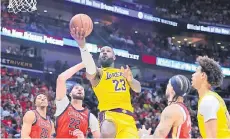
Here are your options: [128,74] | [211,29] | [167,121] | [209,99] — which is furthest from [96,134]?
[211,29]

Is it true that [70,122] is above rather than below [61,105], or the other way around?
below

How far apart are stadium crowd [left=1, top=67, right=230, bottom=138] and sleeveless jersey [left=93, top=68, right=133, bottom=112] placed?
6.62 meters

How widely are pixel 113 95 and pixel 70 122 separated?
727 millimetres

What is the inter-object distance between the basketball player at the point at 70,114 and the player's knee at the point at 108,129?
346 mm

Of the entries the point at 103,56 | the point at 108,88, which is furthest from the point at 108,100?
the point at 103,56

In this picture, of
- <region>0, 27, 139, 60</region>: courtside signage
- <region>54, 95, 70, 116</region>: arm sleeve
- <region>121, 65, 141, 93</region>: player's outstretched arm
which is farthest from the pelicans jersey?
<region>0, 27, 139, 60</region>: courtside signage

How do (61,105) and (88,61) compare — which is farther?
(61,105)

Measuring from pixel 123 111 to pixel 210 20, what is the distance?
76.0 ft

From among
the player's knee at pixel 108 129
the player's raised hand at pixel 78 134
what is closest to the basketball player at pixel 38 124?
the player's raised hand at pixel 78 134

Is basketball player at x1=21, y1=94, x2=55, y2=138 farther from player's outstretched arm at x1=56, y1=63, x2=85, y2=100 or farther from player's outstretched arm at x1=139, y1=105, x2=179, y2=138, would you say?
player's outstretched arm at x1=139, y1=105, x2=179, y2=138

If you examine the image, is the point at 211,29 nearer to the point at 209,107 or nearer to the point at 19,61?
the point at 19,61

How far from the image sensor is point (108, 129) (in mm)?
6188

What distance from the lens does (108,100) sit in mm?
6402

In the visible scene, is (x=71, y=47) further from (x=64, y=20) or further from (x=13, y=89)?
(x=13, y=89)
